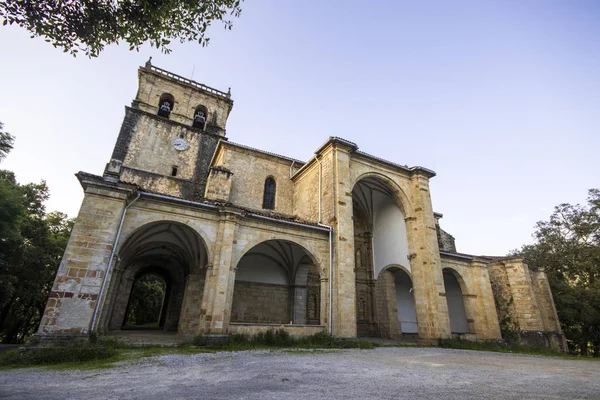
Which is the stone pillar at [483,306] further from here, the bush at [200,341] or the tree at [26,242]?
the tree at [26,242]

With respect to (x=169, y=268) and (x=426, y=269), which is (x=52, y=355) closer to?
(x=169, y=268)

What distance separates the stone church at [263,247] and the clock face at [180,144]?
0.08 metres

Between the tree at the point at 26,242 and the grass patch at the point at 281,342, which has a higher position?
the tree at the point at 26,242

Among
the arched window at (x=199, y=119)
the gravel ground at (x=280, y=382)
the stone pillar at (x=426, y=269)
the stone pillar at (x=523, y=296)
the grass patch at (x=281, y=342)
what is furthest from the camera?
the arched window at (x=199, y=119)

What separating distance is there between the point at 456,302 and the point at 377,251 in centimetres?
574

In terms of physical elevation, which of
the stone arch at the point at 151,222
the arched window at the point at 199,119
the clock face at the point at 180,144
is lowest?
the stone arch at the point at 151,222

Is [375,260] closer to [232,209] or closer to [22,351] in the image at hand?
[232,209]

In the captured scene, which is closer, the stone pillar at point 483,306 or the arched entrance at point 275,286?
the arched entrance at point 275,286

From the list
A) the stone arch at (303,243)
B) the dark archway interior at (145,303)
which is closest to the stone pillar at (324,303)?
the stone arch at (303,243)

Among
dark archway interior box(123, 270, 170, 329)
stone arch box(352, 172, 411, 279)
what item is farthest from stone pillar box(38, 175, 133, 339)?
dark archway interior box(123, 270, 170, 329)

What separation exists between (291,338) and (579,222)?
23.4 metres

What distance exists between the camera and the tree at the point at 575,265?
1845 centimetres

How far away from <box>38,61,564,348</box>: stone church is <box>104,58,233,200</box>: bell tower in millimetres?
80

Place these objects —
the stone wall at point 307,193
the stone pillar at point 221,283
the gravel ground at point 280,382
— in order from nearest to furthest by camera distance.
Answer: the gravel ground at point 280,382, the stone pillar at point 221,283, the stone wall at point 307,193
